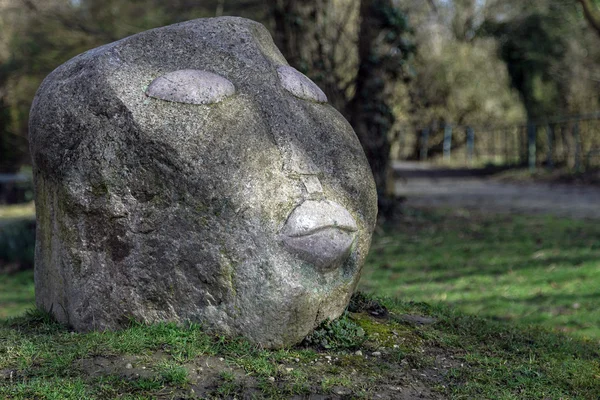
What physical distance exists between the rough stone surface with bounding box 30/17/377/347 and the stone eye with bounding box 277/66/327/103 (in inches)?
6.0

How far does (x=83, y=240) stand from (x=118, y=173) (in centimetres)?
39

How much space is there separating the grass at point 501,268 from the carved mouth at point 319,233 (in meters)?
2.32

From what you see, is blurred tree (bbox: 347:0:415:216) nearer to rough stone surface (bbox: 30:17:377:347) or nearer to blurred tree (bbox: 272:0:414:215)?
blurred tree (bbox: 272:0:414:215)

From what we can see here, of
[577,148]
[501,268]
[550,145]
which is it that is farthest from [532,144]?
[501,268]

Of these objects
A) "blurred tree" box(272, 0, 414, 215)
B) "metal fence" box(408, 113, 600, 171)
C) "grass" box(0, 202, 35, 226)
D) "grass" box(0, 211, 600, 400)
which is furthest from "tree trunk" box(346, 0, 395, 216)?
"grass" box(0, 202, 35, 226)

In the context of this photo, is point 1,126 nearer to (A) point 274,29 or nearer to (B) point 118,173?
(A) point 274,29

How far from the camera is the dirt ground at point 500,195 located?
1003cm

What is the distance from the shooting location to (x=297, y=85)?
12.1ft

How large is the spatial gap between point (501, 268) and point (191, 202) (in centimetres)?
432

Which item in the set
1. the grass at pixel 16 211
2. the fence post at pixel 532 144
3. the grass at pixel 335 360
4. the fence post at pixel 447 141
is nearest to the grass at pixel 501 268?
the grass at pixel 335 360

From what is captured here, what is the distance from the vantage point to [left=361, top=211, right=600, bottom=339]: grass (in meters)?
5.58

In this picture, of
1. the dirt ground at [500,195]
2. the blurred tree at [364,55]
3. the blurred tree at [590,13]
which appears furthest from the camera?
the dirt ground at [500,195]

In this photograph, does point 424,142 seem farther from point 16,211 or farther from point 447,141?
point 16,211

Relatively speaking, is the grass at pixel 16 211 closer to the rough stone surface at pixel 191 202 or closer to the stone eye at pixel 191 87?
the rough stone surface at pixel 191 202
